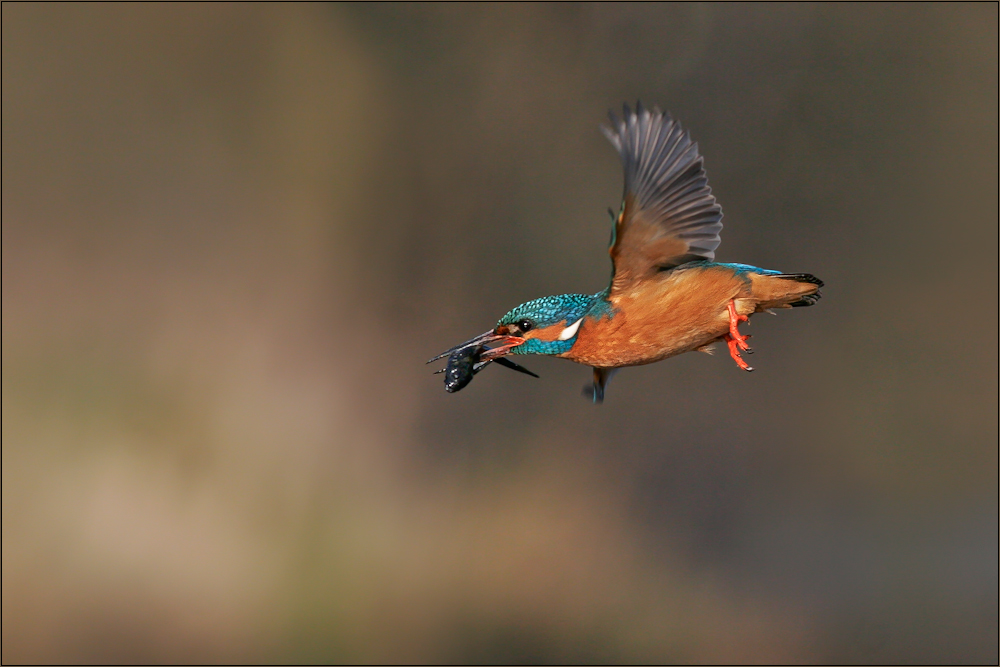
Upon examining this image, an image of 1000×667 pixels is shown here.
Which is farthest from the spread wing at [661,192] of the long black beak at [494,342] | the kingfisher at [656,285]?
the long black beak at [494,342]

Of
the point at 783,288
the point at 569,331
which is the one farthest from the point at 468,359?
the point at 783,288

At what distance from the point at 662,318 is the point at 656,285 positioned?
0.14ft

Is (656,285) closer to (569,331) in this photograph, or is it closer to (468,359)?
(569,331)

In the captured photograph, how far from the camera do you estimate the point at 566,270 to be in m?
2.47

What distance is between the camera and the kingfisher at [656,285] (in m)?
0.91

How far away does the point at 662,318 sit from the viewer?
93 centimetres

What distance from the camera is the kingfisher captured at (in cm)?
91

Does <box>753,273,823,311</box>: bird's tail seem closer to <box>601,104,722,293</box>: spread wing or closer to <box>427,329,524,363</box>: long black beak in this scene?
<box>601,104,722,293</box>: spread wing

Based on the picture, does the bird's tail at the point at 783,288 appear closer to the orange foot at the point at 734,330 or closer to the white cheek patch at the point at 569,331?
the orange foot at the point at 734,330

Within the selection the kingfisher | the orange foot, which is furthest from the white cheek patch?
the orange foot

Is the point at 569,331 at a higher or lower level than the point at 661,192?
lower

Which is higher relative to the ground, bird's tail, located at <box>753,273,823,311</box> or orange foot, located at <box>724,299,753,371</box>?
bird's tail, located at <box>753,273,823,311</box>

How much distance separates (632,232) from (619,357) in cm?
14

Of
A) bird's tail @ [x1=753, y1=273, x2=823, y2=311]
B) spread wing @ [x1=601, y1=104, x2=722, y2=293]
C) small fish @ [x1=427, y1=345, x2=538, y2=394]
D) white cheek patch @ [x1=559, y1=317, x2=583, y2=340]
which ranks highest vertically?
spread wing @ [x1=601, y1=104, x2=722, y2=293]
